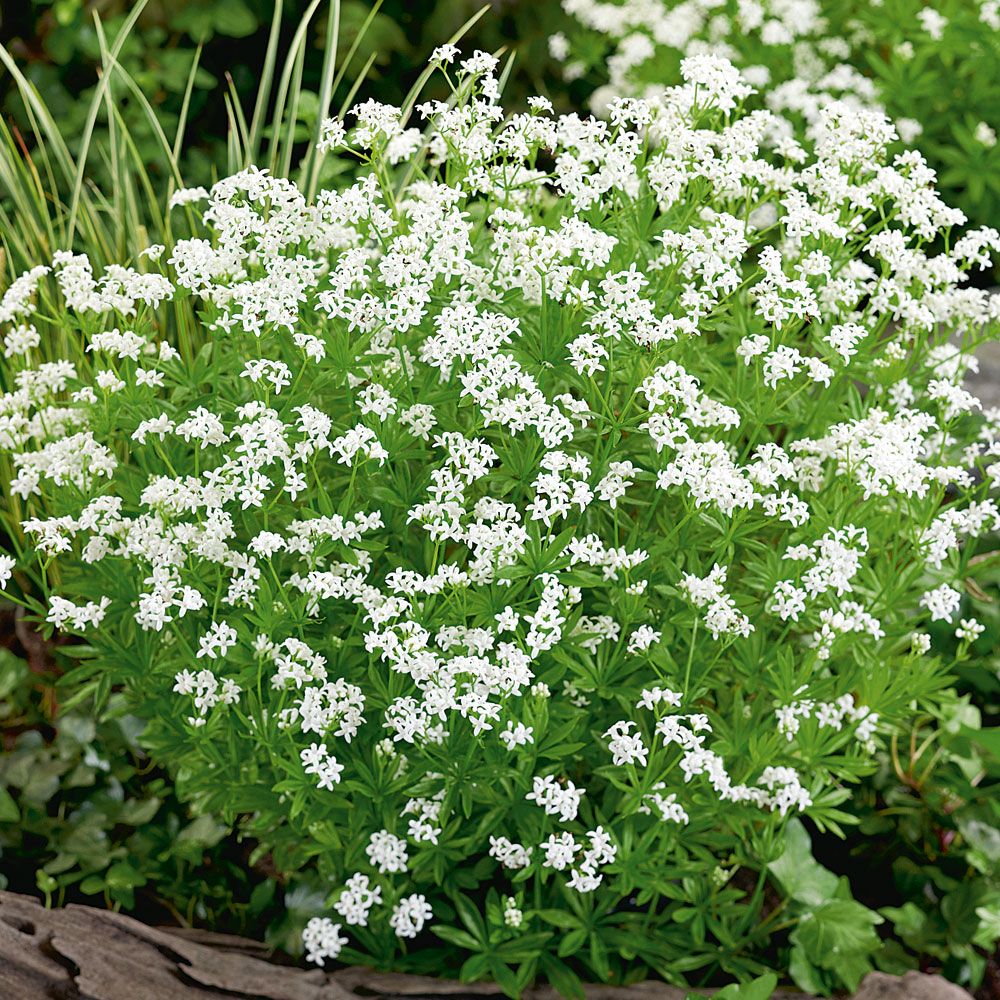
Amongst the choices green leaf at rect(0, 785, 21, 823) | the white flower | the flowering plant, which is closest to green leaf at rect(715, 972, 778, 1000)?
the white flower

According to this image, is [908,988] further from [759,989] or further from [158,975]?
[158,975]

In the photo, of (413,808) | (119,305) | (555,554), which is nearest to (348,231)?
(119,305)

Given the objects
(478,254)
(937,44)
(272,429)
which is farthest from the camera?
(937,44)

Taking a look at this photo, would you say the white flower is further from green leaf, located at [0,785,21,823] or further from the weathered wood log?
green leaf, located at [0,785,21,823]

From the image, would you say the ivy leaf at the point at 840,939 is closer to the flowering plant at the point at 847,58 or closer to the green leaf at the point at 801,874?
the green leaf at the point at 801,874

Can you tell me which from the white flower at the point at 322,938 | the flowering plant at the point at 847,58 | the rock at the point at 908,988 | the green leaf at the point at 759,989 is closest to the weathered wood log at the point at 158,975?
the rock at the point at 908,988

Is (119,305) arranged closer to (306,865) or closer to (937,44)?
(306,865)
